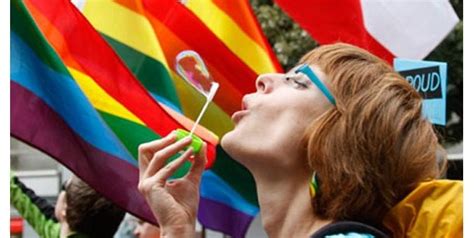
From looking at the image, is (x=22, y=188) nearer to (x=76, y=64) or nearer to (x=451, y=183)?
(x=76, y=64)

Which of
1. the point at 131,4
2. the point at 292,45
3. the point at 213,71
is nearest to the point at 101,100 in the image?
the point at 131,4

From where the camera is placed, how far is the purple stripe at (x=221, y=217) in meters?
4.64

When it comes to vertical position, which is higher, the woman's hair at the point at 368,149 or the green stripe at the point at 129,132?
the woman's hair at the point at 368,149

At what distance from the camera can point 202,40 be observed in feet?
15.1

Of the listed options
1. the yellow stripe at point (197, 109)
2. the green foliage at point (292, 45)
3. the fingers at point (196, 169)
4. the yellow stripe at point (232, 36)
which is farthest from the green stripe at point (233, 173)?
the green foliage at point (292, 45)

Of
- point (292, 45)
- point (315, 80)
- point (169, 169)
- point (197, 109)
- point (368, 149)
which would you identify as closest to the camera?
point (368, 149)

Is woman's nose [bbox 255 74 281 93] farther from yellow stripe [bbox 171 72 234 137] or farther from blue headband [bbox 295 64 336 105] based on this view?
yellow stripe [bbox 171 72 234 137]

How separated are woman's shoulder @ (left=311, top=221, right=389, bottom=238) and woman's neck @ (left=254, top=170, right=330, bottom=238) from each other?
4.9 inches

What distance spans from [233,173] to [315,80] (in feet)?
7.58

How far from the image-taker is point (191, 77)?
394 centimetres

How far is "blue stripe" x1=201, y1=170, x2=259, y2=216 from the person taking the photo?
15.1ft

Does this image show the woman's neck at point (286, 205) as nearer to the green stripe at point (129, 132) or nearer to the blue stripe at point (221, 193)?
the green stripe at point (129, 132)

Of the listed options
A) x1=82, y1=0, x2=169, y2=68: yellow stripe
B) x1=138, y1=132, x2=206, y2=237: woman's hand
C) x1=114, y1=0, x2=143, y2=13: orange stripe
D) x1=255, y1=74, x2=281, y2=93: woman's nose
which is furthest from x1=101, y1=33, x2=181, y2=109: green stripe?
x1=255, y1=74, x2=281, y2=93: woman's nose

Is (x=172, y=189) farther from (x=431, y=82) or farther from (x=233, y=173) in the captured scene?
(x=233, y=173)
